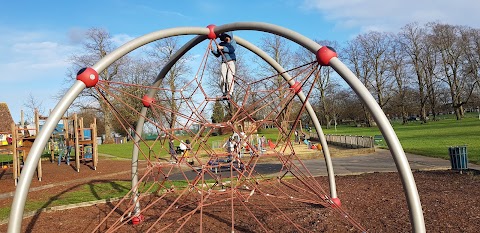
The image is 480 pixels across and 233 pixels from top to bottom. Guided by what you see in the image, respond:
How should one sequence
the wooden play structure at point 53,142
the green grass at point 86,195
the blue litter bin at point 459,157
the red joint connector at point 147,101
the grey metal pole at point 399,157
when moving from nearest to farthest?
the grey metal pole at point 399,157, the red joint connector at point 147,101, the green grass at point 86,195, the blue litter bin at point 459,157, the wooden play structure at point 53,142

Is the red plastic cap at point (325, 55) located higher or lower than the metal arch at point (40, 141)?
higher

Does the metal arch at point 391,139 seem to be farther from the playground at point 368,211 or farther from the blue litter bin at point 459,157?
the blue litter bin at point 459,157

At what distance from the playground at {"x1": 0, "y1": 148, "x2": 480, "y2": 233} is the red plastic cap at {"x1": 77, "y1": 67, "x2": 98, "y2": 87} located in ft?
9.52

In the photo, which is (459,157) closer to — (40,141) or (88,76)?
(88,76)

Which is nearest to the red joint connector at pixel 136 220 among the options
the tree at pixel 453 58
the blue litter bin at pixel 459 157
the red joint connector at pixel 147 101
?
the red joint connector at pixel 147 101

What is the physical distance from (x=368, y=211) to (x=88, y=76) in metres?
4.89

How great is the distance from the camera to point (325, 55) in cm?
367

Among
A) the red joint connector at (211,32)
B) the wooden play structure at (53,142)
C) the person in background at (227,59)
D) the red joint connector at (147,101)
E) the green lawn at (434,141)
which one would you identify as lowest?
the green lawn at (434,141)

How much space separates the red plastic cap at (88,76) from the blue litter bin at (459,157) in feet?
31.3

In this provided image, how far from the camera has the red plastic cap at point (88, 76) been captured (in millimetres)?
3809

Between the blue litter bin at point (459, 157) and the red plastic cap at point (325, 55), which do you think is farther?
the blue litter bin at point (459, 157)

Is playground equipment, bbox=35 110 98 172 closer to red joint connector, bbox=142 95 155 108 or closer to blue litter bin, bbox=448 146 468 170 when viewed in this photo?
red joint connector, bbox=142 95 155 108

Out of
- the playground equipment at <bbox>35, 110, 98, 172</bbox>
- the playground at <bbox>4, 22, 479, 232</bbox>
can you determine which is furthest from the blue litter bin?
the playground equipment at <bbox>35, 110, 98, 172</bbox>

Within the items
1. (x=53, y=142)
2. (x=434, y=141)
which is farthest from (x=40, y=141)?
(x=434, y=141)
